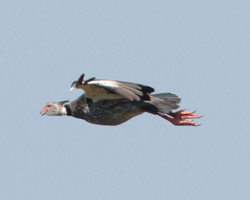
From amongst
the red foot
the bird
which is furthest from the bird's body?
the red foot

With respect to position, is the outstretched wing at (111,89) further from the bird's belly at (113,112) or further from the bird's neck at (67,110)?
the bird's neck at (67,110)

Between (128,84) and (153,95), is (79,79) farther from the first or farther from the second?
(153,95)

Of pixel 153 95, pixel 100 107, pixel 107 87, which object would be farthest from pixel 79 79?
pixel 153 95

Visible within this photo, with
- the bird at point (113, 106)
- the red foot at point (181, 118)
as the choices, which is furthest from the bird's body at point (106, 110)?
the red foot at point (181, 118)

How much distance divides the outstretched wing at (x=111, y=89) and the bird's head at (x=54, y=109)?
894 mm

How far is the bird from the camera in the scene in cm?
1092

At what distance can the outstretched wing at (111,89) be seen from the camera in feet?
32.5

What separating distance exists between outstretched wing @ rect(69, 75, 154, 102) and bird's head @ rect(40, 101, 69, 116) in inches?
35.2

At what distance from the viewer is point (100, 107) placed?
1145 centimetres

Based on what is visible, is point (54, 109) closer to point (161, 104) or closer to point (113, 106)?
point (113, 106)

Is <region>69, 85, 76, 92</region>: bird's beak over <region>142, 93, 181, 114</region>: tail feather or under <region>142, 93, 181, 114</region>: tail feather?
under

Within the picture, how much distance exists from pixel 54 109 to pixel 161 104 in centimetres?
191

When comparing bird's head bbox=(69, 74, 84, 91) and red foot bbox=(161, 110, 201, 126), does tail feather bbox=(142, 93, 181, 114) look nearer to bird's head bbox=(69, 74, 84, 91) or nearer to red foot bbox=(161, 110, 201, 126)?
red foot bbox=(161, 110, 201, 126)

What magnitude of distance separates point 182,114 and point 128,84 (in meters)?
1.92
